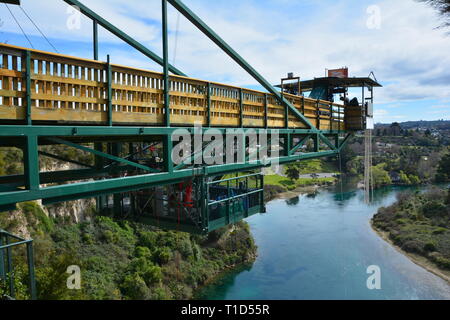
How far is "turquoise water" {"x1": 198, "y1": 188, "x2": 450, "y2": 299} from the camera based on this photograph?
29219 millimetres

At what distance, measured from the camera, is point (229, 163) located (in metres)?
8.84

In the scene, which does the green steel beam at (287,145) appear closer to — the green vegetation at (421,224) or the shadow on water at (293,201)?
the green vegetation at (421,224)

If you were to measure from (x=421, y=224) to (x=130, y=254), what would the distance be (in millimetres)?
34759

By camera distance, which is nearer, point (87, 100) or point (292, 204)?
point (87, 100)

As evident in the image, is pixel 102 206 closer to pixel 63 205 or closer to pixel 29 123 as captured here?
pixel 29 123

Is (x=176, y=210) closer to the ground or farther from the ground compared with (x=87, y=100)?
closer to the ground

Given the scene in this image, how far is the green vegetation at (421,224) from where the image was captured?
37281 millimetres

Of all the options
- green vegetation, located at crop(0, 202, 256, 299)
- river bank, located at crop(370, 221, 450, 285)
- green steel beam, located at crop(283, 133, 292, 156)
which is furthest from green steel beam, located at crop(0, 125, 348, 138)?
river bank, located at crop(370, 221, 450, 285)

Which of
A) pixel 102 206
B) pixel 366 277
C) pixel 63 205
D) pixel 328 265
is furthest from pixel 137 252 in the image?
pixel 102 206

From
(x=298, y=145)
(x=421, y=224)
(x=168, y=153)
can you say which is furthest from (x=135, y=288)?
(x=421, y=224)

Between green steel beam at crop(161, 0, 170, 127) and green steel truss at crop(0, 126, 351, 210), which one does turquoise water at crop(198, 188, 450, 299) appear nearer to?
green steel truss at crop(0, 126, 351, 210)

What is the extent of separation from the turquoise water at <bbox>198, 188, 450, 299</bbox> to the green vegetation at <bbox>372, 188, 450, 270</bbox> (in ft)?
6.53

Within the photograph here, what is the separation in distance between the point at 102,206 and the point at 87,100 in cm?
500
